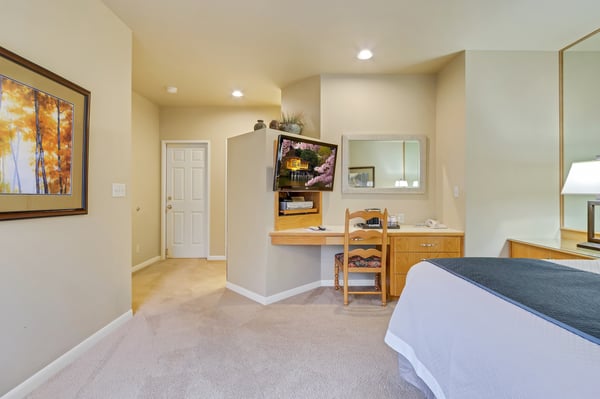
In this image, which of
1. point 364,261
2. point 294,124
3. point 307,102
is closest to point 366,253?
point 364,261

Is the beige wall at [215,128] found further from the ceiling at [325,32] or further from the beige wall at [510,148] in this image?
the beige wall at [510,148]

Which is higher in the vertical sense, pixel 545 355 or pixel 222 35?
pixel 222 35

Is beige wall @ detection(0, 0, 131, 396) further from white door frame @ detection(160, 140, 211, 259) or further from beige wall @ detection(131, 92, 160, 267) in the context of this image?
white door frame @ detection(160, 140, 211, 259)

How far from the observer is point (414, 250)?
9.29 feet

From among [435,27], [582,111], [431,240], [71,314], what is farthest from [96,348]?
[582,111]

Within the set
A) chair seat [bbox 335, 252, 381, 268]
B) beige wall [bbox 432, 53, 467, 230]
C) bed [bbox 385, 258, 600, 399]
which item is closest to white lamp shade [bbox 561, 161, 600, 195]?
beige wall [bbox 432, 53, 467, 230]

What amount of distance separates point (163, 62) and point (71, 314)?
8.61 ft

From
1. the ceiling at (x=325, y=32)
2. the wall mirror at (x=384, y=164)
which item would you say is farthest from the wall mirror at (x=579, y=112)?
the wall mirror at (x=384, y=164)

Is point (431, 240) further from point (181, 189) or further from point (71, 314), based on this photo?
point (181, 189)

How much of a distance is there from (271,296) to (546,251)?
2.57 metres

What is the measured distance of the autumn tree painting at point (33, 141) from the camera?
4.55 feet

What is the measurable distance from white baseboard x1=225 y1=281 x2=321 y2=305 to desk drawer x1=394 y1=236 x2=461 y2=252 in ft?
3.63

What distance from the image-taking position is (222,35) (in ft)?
8.22

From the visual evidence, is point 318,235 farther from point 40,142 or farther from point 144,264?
point 144,264
